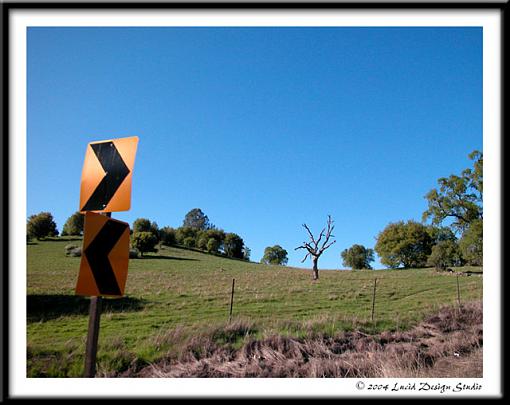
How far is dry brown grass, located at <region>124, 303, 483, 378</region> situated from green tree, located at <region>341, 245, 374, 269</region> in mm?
69926

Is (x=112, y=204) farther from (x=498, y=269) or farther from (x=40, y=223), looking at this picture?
(x=40, y=223)

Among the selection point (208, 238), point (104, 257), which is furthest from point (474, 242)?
point (208, 238)

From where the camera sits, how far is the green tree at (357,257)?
7550 centimetres

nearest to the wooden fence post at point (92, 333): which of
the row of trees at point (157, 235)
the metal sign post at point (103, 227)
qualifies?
the metal sign post at point (103, 227)

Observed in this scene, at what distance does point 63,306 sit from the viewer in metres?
13.9

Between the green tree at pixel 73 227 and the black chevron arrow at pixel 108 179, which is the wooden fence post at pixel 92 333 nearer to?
the black chevron arrow at pixel 108 179

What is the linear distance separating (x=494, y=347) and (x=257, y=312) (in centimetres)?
847

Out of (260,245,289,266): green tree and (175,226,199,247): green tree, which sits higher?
(175,226,199,247): green tree

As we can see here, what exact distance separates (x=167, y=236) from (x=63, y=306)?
57499 mm

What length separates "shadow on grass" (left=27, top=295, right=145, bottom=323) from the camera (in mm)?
12438

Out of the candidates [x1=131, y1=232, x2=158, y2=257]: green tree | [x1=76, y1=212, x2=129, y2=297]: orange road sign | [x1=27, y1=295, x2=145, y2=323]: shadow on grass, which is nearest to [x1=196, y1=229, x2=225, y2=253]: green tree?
[x1=131, y1=232, x2=158, y2=257]: green tree

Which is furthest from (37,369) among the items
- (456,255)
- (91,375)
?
(456,255)

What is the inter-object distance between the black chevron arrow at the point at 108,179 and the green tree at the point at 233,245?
235 feet

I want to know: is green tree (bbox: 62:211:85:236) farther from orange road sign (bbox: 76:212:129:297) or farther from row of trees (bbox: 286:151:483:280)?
orange road sign (bbox: 76:212:129:297)
